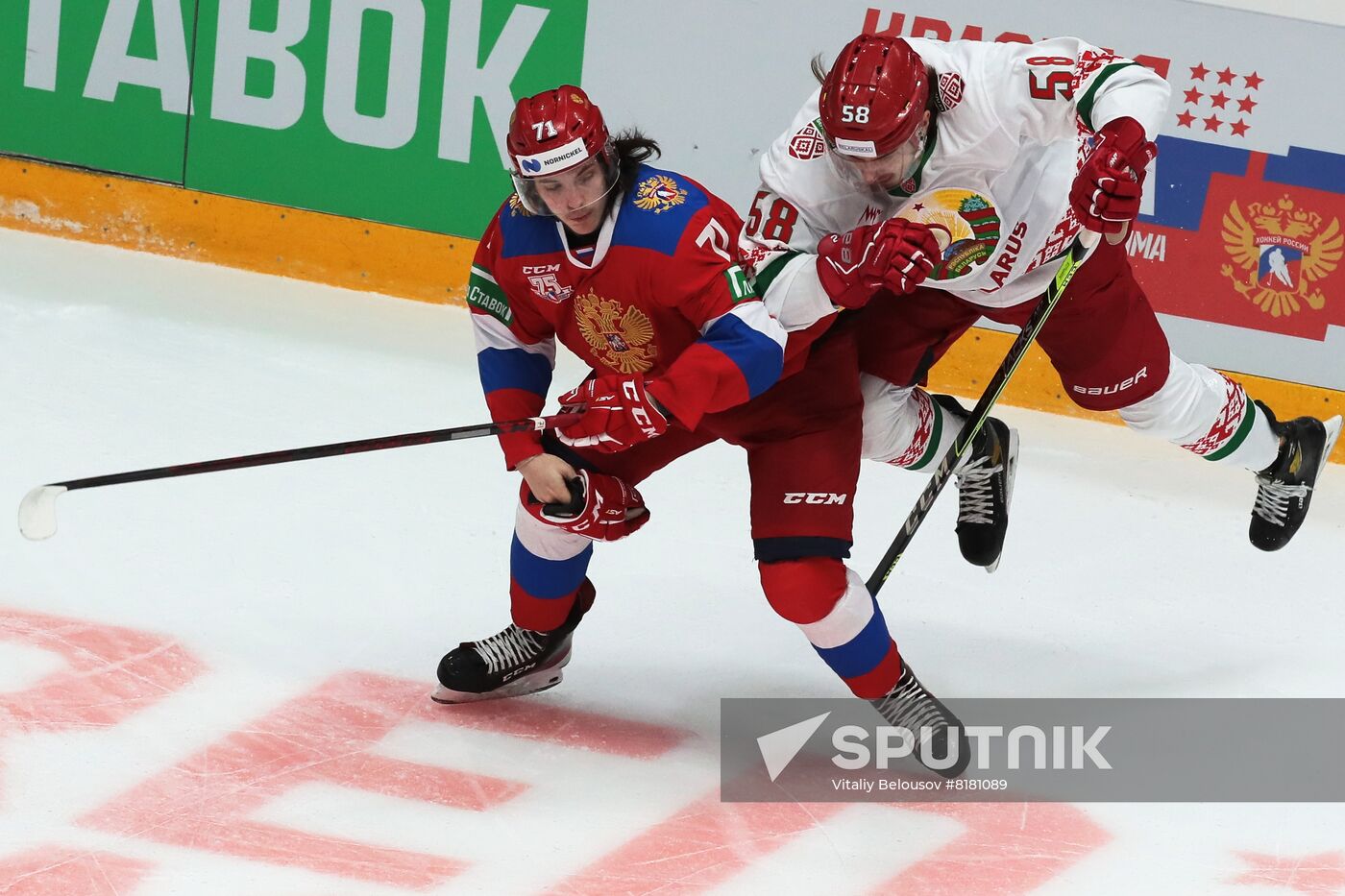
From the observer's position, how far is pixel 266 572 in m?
3.55

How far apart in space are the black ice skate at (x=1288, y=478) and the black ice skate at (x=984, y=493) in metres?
0.59

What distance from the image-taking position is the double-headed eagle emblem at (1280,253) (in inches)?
183

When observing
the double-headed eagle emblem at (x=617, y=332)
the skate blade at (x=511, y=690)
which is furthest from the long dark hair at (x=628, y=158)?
the skate blade at (x=511, y=690)

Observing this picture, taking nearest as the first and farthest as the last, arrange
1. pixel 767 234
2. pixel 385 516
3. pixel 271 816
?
pixel 271 816 < pixel 767 234 < pixel 385 516

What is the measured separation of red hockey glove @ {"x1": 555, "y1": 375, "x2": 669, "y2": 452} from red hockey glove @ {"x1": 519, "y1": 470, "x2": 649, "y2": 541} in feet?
0.28

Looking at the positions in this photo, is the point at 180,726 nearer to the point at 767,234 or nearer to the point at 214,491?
the point at 214,491

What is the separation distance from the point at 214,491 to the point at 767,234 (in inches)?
63.5

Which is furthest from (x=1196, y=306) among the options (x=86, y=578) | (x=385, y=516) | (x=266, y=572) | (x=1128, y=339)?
(x=86, y=578)

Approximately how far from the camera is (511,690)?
320cm

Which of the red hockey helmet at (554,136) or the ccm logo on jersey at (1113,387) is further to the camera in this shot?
the ccm logo on jersey at (1113,387)

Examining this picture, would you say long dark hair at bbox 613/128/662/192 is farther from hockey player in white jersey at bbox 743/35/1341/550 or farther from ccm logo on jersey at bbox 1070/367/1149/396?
ccm logo on jersey at bbox 1070/367/1149/396

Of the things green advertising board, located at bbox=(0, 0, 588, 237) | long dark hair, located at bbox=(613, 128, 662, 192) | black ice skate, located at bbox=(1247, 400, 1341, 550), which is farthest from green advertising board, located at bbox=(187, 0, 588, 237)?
black ice skate, located at bbox=(1247, 400, 1341, 550)

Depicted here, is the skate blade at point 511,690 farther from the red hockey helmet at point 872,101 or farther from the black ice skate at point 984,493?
the red hockey helmet at point 872,101

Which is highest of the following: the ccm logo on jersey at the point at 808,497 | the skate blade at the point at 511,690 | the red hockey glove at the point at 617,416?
the red hockey glove at the point at 617,416
